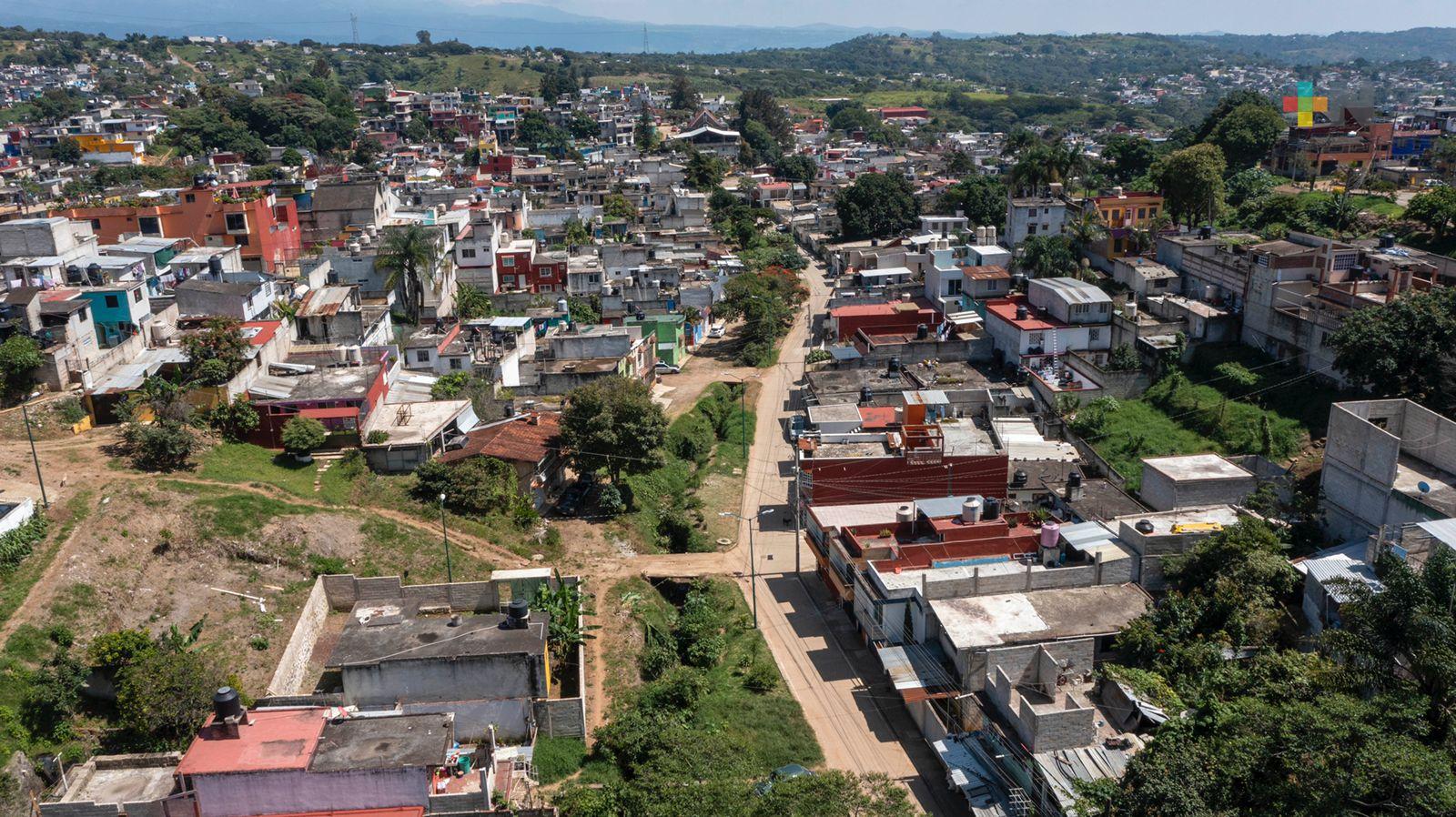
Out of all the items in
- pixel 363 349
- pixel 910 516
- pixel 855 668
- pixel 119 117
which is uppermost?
pixel 119 117

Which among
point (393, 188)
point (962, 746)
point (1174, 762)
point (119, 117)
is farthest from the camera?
point (119, 117)

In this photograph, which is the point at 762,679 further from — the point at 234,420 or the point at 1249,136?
the point at 1249,136

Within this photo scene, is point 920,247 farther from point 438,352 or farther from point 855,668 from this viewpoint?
point 855,668

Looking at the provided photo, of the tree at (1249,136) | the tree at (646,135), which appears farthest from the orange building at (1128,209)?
the tree at (646,135)

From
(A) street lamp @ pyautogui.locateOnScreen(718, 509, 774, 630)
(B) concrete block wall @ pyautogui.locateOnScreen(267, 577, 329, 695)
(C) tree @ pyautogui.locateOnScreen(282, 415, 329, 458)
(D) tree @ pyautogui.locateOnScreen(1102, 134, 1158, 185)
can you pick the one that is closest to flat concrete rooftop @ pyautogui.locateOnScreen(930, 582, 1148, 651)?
(A) street lamp @ pyautogui.locateOnScreen(718, 509, 774, 630)

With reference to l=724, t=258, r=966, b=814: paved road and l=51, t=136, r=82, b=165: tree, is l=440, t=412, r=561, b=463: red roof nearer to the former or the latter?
l=724, t=258, r=966, b=814: paved road

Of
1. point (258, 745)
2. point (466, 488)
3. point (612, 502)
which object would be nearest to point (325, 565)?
point (466, 488)

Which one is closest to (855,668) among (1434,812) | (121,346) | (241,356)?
(1434,812)
